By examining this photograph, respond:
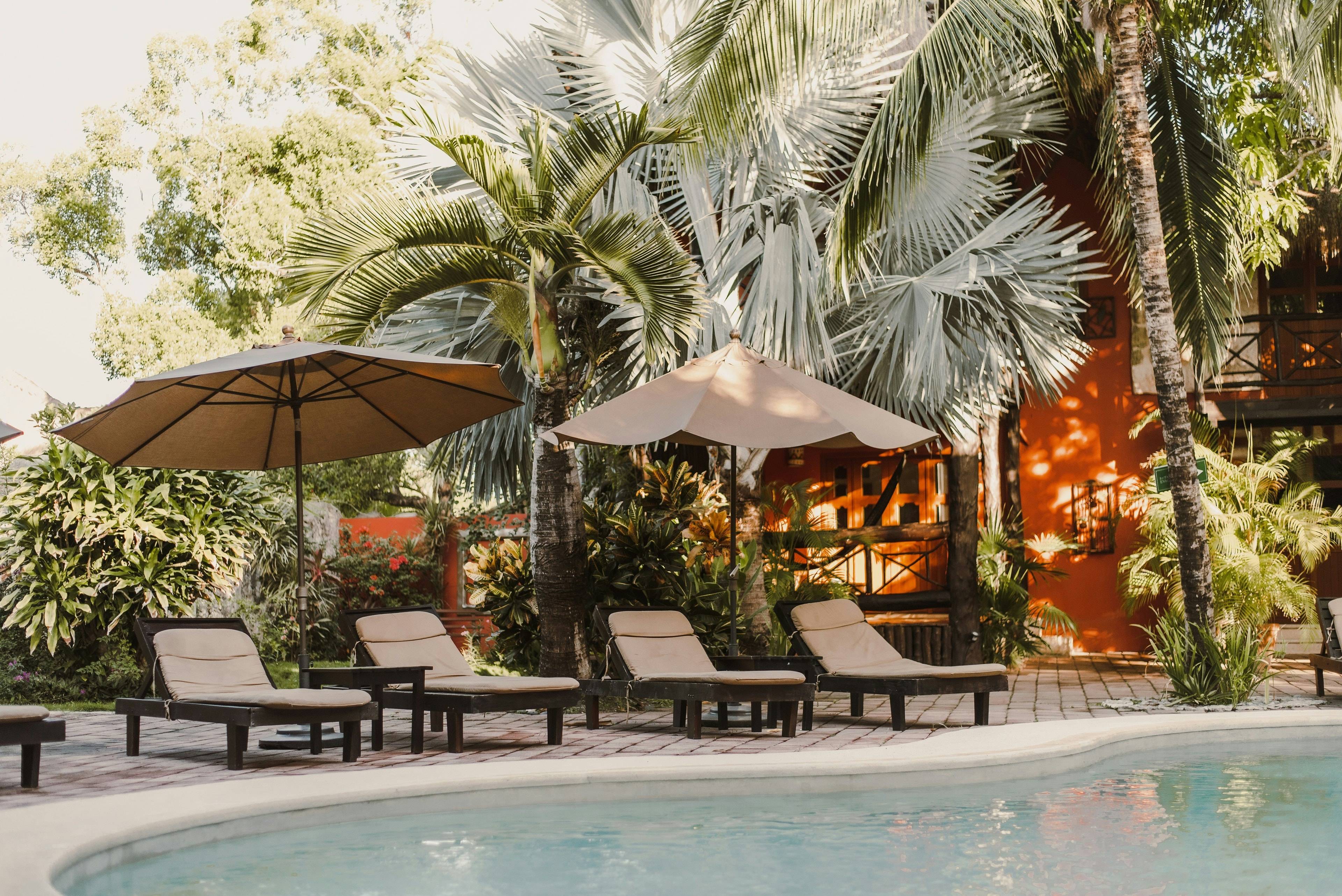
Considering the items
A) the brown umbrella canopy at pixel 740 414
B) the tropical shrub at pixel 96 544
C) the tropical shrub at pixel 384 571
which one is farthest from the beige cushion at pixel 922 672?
the tropical shrub at pixel 384 571

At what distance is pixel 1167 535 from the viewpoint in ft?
37.8

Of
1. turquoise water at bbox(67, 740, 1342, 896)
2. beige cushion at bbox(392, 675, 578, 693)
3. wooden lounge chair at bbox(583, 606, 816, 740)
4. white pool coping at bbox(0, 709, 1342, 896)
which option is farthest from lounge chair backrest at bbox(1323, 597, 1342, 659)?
beige cushion at bbox(392, 675, 578, 693)

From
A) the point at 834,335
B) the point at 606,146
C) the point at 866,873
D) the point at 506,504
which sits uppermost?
the point at 606,146

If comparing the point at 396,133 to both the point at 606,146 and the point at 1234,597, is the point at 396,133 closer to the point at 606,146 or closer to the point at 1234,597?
the point at 606,146

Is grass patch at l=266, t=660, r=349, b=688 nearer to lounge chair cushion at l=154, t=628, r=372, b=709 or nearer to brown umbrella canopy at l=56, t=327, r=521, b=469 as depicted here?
brown umbrella canopy at l=56, t=327, r=521, b=469

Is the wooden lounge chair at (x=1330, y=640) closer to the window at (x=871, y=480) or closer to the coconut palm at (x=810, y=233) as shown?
the coconut palm at (x=810, y=233)

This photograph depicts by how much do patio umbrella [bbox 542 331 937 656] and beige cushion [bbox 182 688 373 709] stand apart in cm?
192

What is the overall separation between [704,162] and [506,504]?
6875mm

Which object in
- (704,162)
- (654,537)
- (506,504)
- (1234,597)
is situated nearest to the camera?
(704,162)

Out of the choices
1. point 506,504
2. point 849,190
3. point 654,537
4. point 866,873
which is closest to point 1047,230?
point 849,190

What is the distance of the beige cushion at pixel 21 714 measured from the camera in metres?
5.04

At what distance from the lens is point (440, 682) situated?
6.70 metres

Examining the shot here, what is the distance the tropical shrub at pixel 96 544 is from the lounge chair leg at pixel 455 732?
11.0 feet

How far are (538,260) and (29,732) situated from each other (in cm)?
431
